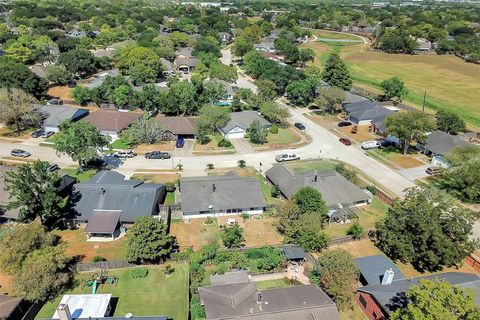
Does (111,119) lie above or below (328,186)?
above

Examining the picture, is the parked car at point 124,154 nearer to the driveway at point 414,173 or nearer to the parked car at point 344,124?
the parked car at point 344,124

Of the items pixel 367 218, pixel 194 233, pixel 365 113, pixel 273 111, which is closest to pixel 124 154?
pixel 194 233

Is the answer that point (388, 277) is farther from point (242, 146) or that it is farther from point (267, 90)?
point (267, 90)

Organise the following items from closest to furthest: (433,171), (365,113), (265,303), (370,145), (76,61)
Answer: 1. (265,303)
2. (433,171)
3. (370,145)
4. (365,113)
5. (76,61)

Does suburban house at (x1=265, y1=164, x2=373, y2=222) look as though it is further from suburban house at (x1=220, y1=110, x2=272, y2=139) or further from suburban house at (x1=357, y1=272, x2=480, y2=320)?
suburban house at (x1=220, y1=110, x2=272, y2=139)

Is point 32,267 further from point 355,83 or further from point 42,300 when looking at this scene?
point 355,83

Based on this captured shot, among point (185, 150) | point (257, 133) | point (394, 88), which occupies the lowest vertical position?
point (185, 150)

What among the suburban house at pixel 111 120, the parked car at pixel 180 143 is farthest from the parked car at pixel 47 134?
the parked car at pixel 180 143
